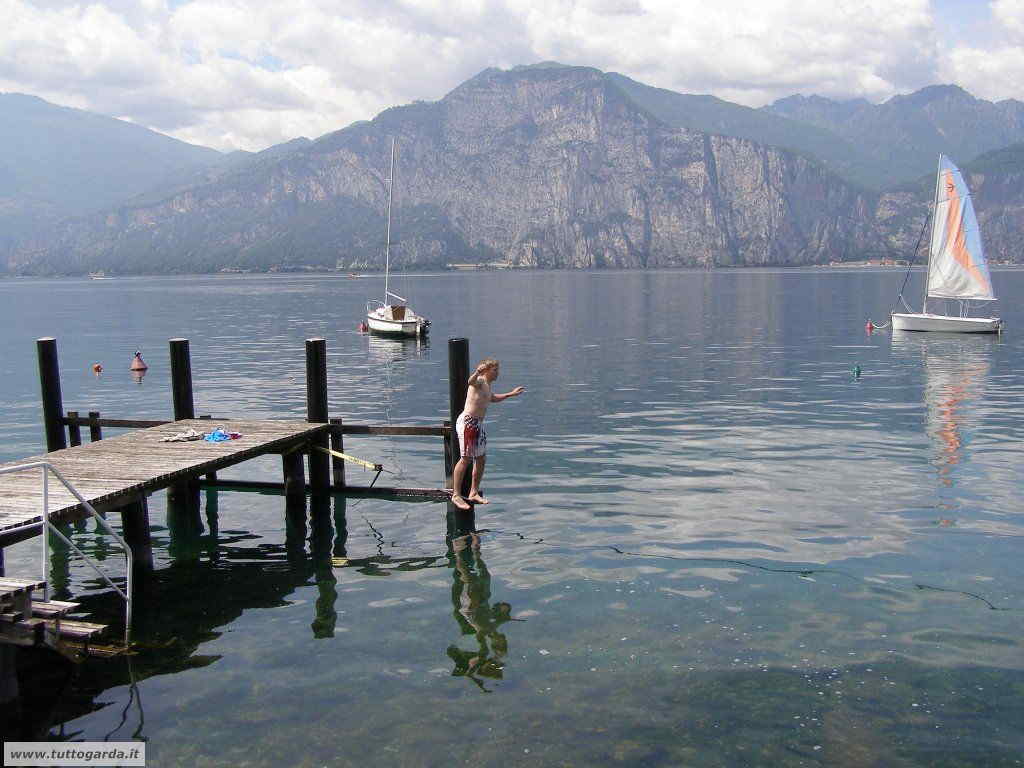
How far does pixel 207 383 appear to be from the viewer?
4366 cm

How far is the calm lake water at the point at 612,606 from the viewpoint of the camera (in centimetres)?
1034

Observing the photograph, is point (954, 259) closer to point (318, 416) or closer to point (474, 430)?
point (318, 416)

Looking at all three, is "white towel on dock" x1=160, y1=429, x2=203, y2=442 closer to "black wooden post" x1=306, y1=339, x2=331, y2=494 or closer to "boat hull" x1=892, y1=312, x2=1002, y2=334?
"black wooden post" x1=306, y1=339, x2=331, y2=494

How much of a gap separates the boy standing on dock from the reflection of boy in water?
1011 millimetres

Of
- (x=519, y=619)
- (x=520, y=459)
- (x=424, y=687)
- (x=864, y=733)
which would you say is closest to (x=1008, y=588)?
(x=864, y=733)

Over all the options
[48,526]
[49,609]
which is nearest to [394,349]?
[48,526]

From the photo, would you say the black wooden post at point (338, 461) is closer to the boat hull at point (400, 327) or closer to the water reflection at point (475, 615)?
the water reflection at point (475, 615)

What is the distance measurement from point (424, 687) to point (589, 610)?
3.37 metres

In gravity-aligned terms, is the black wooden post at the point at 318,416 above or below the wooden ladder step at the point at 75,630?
above

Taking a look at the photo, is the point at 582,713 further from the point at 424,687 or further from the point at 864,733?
the point at 864,733

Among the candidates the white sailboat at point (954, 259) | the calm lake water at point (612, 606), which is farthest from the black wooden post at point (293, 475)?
the white sailboat at point (954, 259)

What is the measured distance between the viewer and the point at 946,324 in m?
67.4

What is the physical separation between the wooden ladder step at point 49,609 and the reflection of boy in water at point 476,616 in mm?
5014

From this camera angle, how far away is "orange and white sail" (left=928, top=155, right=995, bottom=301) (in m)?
65.6
